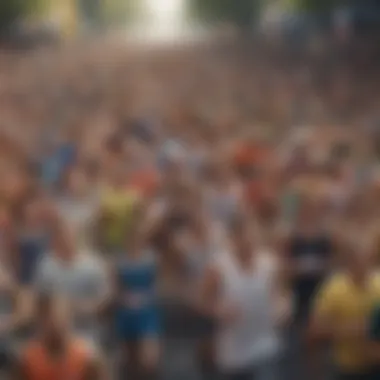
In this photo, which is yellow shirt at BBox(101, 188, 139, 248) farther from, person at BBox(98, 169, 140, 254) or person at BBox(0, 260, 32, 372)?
person at BBox(0, 260, 32, 372)

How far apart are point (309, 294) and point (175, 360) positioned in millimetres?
308

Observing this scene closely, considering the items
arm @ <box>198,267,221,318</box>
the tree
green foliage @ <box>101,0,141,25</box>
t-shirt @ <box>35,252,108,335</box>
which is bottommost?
arm @ <box>198,267,221,318</box>

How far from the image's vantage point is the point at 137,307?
8.50ft

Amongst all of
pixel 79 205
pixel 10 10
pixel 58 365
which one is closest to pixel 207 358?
pixel 58 365

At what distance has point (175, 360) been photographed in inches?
102

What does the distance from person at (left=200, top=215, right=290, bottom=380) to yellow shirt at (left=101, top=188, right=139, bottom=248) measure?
197 millimetres

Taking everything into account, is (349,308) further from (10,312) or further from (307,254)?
(10,312)

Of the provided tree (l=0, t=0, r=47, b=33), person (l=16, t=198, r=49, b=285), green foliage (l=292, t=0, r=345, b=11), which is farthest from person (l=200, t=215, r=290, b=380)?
tree (l=0, t=0, r=47, b=33)

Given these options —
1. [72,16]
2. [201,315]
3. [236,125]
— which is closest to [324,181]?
[236,125]

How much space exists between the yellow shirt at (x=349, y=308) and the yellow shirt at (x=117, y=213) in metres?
0.42

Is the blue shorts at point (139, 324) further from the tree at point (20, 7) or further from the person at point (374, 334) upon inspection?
the tree at point (20, 7)

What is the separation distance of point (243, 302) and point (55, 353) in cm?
40

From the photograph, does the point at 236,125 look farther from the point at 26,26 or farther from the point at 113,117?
the point at 26,26

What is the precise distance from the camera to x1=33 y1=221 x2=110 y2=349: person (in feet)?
8.52
